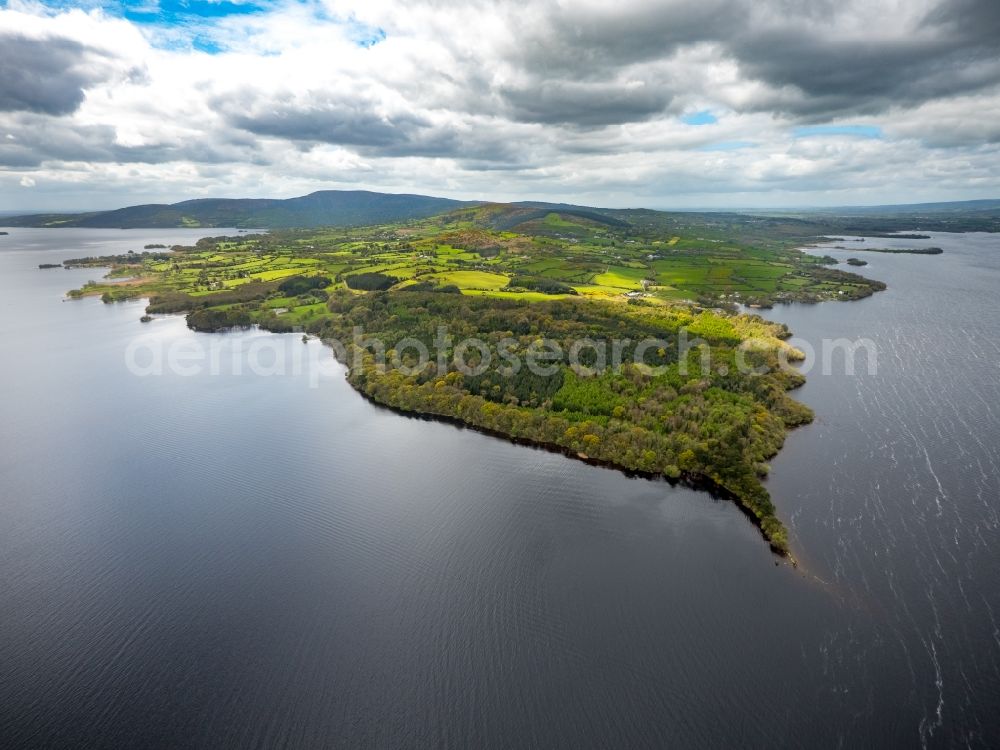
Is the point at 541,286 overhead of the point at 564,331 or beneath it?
beneath

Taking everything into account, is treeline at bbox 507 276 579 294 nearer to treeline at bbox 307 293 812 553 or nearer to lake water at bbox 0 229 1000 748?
treeline at bbox 307 293 812 553

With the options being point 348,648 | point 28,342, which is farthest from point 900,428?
point 28,342

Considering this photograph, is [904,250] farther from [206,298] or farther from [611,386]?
[206,298]

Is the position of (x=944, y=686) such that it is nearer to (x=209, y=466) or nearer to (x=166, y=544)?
(x=166, y=544)

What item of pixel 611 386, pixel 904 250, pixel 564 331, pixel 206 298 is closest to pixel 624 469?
pixel 611 386

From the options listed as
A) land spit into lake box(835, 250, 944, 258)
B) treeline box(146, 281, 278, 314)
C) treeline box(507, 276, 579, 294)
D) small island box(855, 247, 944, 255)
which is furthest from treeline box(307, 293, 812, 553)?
land spit into lake box(835, 250, 944, 258)

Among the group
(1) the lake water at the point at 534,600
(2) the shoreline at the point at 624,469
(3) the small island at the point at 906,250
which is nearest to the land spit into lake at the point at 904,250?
(3) the small island at the point at 906,250

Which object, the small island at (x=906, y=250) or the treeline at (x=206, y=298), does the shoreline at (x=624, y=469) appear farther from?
the small island at (x=906, y=250)
